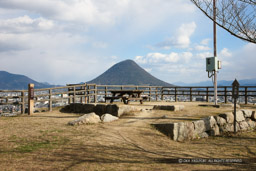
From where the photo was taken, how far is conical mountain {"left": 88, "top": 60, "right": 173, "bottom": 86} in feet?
399

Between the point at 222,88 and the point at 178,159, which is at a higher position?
the point at 222,88

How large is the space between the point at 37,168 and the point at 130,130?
3604 mm

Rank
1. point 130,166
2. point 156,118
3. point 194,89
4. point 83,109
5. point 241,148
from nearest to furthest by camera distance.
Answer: point 130,166 < point 241,148 < point 156,118 < point 83,109 < point 194,89

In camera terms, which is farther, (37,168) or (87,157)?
(87,157)

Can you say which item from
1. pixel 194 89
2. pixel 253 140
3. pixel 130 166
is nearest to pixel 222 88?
pixel 194 89

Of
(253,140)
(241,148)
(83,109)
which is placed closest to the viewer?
(241,148)

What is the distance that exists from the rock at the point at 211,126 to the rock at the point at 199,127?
189mm

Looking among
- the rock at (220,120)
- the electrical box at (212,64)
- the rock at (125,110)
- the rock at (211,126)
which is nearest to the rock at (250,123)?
the rock at (220,120)

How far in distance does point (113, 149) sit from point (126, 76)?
427 ft

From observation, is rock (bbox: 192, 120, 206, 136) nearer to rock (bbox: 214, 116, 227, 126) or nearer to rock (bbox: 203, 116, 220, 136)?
rock (bbox: 203, 116, 220, 136)

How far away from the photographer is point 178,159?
5809mm

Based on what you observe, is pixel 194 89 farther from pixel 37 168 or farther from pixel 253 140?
pixel 37 168

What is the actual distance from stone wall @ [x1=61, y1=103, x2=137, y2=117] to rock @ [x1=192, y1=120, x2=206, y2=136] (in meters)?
3.01

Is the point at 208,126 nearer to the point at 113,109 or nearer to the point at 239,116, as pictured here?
the point at 239,116
